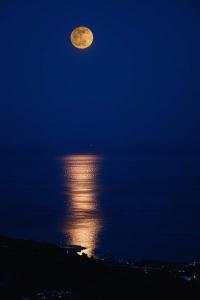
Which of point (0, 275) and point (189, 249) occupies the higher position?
point (0, 275)

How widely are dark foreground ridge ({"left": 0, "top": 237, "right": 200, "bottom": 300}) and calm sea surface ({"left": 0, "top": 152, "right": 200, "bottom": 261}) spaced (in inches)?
819

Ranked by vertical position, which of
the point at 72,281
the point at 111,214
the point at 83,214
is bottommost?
the point at 72,281

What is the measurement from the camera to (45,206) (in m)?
75.8

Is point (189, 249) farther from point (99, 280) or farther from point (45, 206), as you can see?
point (45, 206)

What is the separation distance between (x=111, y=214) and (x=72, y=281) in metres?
48.4

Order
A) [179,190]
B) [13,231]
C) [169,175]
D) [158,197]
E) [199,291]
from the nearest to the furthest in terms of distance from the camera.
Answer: [199,291]
[13,231]
[158,197]
[179,190]
[169,175]

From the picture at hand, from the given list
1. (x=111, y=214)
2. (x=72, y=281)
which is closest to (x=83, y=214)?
(x=111, y=214)

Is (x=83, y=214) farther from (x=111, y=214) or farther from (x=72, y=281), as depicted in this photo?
(x=72, y=281)

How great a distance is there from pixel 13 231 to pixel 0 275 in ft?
120

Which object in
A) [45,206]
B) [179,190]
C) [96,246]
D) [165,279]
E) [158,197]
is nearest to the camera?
[165,279]

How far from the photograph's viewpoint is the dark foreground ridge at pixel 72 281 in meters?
19.1

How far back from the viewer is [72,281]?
20828 millimetres

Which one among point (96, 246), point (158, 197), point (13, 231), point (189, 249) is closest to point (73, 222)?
point (13, 231)

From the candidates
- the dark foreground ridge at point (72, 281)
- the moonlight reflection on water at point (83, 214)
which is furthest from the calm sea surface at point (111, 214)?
the dark foreground ridge at point (72, 281)
